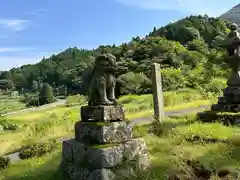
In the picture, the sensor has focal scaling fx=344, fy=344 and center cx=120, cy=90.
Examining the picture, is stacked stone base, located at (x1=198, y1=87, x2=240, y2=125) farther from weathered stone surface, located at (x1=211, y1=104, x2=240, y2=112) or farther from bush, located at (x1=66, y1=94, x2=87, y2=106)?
bush, located at (x1=66, y1=94, x2=87, y2=106)

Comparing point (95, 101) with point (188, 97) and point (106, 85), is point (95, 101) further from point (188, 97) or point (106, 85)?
point (188, 97)

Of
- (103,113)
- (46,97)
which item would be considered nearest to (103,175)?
(103,113)

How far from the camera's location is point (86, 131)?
276 inches

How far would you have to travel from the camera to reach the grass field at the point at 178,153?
6.62 m

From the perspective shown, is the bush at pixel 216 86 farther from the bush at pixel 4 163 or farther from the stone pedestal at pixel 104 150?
the stone pedestal at pixel 104 150

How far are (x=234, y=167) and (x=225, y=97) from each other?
5.71 metres

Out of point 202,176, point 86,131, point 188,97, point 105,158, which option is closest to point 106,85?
point 86,131

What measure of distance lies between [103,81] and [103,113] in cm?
70

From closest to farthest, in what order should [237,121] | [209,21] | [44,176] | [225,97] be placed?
[44,176] < [237,121] < [225,97] < [209,21]

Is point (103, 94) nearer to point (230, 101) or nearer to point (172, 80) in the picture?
point (230, 101)

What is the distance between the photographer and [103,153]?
6.43m

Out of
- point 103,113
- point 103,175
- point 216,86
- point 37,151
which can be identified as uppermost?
point 216,86

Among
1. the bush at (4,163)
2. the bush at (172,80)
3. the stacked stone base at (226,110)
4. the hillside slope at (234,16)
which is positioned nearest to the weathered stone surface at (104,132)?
the bush at (4,163)

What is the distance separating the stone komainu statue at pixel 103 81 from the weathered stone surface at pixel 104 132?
0.50m
